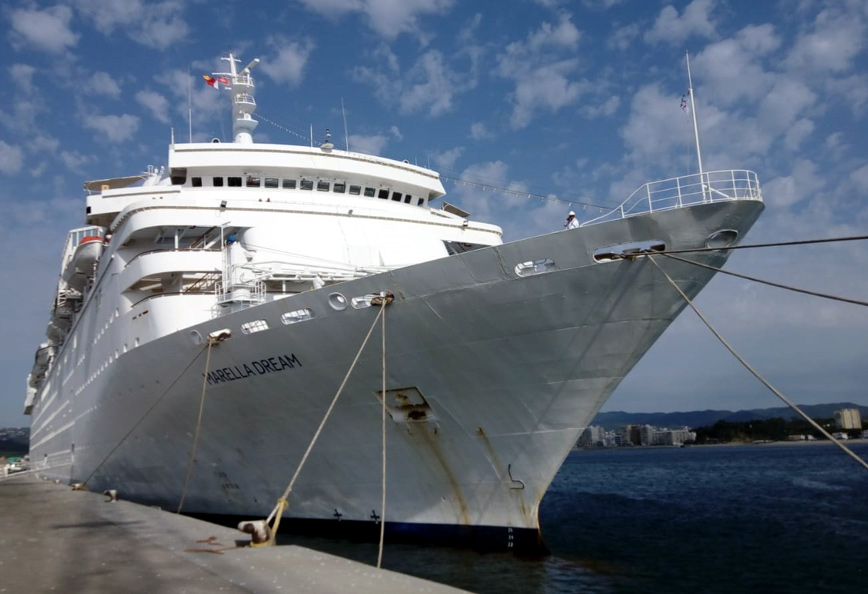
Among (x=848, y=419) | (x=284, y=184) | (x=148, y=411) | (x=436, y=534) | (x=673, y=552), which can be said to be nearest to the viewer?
(x=436, y=534)

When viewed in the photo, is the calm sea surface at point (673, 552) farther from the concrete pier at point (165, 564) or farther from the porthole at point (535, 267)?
the porthole at point (535, 267)

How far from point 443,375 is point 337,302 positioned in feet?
6.41

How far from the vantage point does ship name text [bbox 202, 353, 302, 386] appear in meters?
11.2

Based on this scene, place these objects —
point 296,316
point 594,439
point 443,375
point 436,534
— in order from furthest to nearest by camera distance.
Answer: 1. point 594,439
2. point 296,316
3. point 436,534
4. point 443,375

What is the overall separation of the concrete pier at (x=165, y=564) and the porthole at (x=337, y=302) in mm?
3464

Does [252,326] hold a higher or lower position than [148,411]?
higher

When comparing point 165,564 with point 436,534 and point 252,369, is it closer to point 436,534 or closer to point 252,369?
point 252,369

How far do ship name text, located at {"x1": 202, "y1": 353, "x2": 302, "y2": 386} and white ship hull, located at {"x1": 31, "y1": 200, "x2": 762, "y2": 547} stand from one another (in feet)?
0.08

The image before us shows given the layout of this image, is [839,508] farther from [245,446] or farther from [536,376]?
[245,446]

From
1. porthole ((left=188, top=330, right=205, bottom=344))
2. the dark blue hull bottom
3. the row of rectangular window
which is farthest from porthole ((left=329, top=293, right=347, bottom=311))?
the row of rectangular window

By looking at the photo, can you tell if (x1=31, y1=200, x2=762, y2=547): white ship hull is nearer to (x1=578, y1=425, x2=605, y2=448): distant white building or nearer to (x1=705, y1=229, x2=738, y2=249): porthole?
(x1=705, y1=229, x2=738, y2=249): porthole

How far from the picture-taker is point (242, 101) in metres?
20.1

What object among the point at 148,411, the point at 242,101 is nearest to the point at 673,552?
the point at 148,411

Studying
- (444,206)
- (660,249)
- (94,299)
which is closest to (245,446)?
(660,249)
